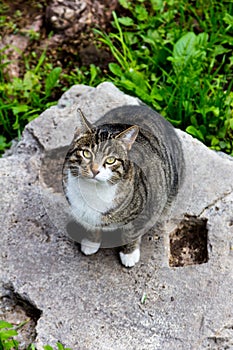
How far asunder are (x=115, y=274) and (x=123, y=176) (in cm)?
50

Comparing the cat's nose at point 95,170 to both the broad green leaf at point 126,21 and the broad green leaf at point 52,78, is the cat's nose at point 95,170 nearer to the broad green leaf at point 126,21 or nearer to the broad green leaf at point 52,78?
the broad green leaf at point 52,78

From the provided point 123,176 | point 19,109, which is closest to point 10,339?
point 123,176

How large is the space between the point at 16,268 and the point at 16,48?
164 centimetres

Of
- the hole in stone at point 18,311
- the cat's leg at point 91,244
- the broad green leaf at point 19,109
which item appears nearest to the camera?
the hole in stone at point 18,311

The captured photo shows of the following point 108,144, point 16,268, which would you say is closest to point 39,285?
point 16,268

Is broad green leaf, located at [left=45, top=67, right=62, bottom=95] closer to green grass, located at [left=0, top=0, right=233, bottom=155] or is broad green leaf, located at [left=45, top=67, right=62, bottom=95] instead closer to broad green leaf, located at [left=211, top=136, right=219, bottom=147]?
green grass, located at [left=0, top=0, right=233, bottom=155]

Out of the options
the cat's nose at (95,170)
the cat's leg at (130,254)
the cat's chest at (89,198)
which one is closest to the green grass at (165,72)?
the cat's leg at (130,254)

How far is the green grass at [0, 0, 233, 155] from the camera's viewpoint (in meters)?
3.07

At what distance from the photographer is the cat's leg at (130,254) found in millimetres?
2372

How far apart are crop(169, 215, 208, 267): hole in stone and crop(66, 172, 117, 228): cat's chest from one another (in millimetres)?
441

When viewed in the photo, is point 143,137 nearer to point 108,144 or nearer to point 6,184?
point 108,144

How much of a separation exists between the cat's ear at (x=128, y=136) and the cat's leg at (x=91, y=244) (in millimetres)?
480

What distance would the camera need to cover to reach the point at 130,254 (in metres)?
2.38

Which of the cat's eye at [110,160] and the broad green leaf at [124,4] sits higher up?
the cat's eye at [110,160]
